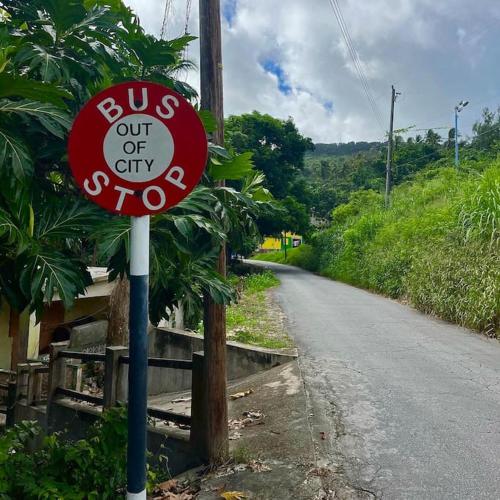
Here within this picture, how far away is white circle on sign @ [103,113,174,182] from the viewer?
2295mm

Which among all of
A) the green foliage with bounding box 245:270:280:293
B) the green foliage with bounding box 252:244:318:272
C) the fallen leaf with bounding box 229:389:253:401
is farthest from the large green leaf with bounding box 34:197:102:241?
the green foliage with bounding box 252:244:318:272

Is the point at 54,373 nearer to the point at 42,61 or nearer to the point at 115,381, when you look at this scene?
the point at 115,381

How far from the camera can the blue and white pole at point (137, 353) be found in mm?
2363

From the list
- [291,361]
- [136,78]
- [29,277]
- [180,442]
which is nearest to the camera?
[29,277]

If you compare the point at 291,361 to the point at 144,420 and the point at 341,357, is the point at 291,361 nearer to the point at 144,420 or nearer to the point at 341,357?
the point at 341,357

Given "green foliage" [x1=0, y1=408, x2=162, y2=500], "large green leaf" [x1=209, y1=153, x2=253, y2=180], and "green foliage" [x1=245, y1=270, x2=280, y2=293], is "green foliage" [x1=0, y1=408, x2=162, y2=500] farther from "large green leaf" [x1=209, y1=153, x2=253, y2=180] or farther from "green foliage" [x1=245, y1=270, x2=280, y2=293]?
"green foliage" [x1=245, y1=270, x2=280, y2=293]

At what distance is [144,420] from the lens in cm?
240

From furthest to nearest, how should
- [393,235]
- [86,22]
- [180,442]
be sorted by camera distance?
1. [393,235]
2. [180,442]
3. [86,22]

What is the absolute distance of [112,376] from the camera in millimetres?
5184

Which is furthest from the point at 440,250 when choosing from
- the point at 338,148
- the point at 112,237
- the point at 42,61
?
the point at 338,148

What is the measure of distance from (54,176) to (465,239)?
405 inches

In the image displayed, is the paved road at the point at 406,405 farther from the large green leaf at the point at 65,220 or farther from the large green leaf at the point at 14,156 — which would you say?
the large green leaf at the point at 14,156

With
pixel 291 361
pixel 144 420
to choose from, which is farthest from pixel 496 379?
pixel 144 420

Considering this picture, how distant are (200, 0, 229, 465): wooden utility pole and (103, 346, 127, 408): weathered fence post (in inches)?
52.2
